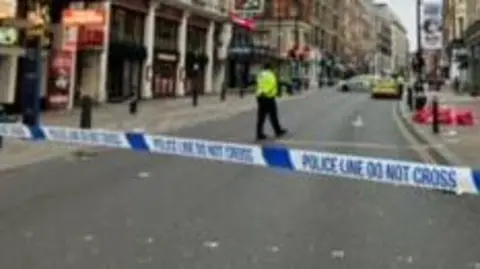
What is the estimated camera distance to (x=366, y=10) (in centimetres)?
18188

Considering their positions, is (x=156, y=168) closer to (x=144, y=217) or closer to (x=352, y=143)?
(x=144, y=217)

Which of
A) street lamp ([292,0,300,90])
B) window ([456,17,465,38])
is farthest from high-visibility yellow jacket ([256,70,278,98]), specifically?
street lamp ([292,0,300,90])

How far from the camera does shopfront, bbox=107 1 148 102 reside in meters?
45.2

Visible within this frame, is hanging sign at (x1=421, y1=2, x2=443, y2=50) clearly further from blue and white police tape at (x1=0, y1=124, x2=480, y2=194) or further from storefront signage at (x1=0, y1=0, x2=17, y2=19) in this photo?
blue and white police tape at (x1=0, y1=124, x2=480, y2=194)

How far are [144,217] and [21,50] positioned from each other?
2214 cm

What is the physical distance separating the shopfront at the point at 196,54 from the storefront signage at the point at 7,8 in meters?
28.1

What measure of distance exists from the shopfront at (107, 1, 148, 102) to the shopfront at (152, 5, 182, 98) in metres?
2.31

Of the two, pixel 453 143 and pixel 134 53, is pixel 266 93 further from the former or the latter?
pixel 134 53

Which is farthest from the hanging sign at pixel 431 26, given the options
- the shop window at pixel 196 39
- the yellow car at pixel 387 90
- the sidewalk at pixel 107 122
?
the yellow car at pixel 387 90

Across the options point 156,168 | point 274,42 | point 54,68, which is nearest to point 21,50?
point 54,68

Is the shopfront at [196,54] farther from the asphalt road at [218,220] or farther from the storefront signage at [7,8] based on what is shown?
the asphalt road at [218,220]

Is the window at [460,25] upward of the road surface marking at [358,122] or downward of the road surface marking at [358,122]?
upward

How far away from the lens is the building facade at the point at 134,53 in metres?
34.9

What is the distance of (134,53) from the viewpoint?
47375 mm
